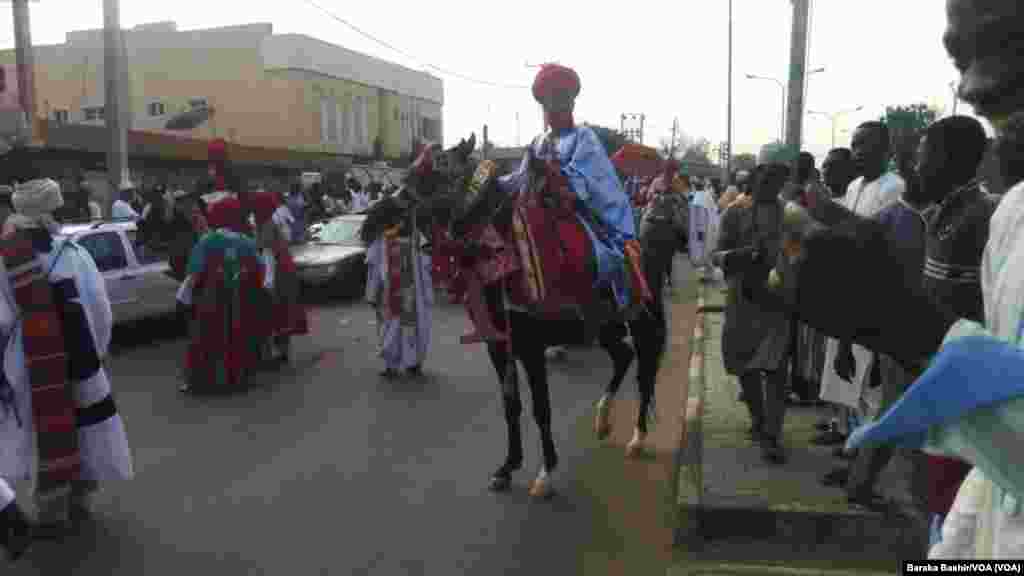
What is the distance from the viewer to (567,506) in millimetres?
Answer: 5254

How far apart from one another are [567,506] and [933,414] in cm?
410

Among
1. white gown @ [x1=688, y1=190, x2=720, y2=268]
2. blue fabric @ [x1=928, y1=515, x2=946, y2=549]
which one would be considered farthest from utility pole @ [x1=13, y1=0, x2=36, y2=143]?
blue fabric @ [x1=928, y1=515, x2=946, y2=549]

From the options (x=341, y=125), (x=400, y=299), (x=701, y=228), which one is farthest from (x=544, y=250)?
(x=341, y=125)

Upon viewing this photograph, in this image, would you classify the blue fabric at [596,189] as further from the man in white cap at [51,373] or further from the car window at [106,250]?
→ the car window at [106,250]

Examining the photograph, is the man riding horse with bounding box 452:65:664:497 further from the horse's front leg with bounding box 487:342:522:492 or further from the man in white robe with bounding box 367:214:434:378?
the man in white robe with bounding box 367:214:434:378

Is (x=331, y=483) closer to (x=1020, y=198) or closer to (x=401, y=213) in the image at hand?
(x=401, y=213)

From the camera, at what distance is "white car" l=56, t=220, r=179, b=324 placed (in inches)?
417

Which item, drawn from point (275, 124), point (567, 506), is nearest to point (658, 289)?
point (567, 506)

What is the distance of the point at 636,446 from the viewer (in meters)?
6.27

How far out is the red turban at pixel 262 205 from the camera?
29.2ft

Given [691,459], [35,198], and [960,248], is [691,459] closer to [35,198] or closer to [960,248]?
[960,248]

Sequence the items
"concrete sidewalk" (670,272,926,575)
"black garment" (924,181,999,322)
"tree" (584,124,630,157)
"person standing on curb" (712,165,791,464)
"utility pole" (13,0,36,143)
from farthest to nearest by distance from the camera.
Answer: "utility pole" (13,0,36,143), "tree" (584,124,630,157), "person standing on curb" (712,165,791,464), "concrete sidewalk" (670,272,926,575), "black garment" (924,181,999,322)

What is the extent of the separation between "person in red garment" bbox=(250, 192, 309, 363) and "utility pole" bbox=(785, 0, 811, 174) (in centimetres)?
641

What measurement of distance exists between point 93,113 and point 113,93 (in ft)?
103
